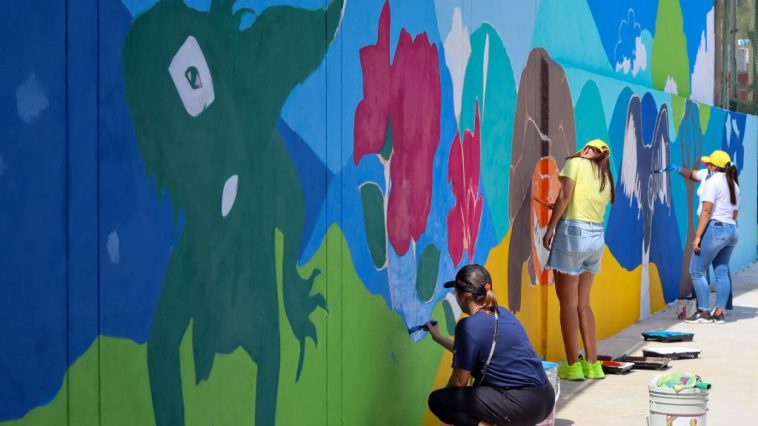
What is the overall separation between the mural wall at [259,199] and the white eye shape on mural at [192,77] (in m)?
0.01

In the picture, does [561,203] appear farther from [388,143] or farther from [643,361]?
[388,143]

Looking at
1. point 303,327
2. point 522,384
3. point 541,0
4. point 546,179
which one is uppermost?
point 541,0

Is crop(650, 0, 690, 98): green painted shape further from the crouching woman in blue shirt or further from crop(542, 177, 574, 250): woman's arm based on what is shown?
the crouching woman in blue shirt

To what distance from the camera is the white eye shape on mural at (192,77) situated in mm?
4297

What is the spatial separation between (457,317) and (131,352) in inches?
146

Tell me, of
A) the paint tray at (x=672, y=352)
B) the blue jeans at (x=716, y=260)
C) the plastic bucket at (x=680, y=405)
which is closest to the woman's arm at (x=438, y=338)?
the plastic bucket at (x=680, y=405)

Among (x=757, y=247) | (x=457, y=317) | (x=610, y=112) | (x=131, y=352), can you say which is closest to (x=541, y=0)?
(x=610, y=112)

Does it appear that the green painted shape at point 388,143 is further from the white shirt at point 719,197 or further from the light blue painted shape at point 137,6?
the white shirt at point 719,197

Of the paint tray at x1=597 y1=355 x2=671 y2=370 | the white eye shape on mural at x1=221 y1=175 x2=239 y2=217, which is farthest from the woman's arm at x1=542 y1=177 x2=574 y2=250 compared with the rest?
the white eye shape on mural at x1=221 y1=175 x2=239 y2=217

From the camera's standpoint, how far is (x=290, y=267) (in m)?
5.20

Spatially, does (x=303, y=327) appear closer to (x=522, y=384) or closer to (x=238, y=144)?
(x=238, y=144)

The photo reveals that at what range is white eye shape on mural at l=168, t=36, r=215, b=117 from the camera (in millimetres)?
4297

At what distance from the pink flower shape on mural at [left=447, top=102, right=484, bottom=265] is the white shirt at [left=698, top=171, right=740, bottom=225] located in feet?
17.8

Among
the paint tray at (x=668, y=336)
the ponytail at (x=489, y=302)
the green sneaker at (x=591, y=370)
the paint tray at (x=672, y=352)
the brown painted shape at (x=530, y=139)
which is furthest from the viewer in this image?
the paint tray at (x=668, y=336)
